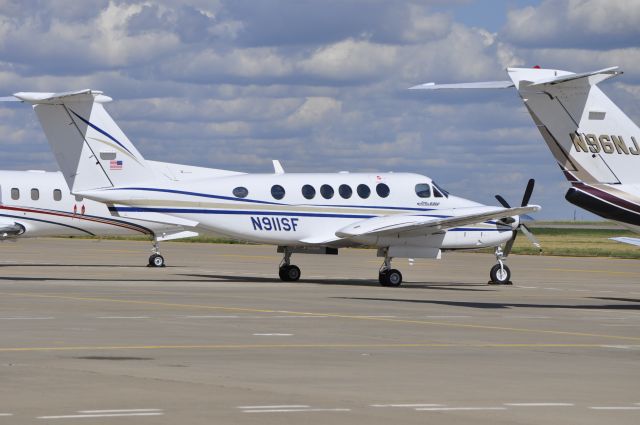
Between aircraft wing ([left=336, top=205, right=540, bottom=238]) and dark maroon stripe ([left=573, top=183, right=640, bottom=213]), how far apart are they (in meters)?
10.3

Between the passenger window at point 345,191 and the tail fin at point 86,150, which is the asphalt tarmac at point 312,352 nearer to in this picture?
the passenger window at point 345,191

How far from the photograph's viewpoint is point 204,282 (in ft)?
132

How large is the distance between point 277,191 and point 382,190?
3.39 metres

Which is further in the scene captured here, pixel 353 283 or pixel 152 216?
pixel 353 283

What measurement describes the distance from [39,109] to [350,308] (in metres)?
14.9

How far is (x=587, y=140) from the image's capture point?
28.0 metres

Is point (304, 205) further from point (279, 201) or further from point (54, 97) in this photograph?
point (54, 97)

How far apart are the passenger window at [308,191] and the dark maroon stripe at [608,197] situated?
44.1ft

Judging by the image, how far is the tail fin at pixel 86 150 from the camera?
39.9 meters

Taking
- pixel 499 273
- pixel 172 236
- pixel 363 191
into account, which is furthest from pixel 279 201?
pixel 172 236

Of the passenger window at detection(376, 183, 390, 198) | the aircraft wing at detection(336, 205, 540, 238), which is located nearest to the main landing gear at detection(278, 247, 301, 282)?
the aircraft wing at detection(336, 205, 540, 238)

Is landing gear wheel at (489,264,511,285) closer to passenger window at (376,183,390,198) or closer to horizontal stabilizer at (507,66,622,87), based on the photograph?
passenger window at (376,183,390,198)

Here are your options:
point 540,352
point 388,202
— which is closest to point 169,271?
point 388,202

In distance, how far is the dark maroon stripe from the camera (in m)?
28.1
